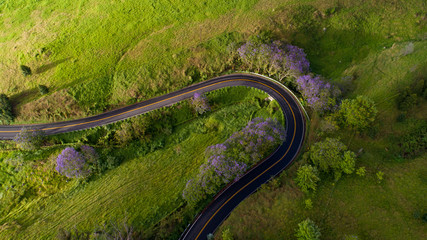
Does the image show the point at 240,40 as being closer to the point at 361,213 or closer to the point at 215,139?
the point at 215,139

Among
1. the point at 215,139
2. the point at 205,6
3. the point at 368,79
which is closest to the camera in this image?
the point at 215,139

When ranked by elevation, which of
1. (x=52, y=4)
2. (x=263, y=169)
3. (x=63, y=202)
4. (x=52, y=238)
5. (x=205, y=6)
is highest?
(x=52, y=4)

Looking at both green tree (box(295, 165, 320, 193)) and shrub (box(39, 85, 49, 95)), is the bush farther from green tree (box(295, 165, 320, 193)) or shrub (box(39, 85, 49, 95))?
green tree (box(295, 165, 320, 193))

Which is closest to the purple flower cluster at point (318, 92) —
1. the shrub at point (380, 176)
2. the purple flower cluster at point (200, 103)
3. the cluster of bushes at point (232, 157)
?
the cluster of bushes at point (232, 157)

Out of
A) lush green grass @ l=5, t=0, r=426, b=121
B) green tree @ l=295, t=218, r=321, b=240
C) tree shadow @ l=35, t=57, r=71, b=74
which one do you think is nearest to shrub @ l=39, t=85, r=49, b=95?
lush green grass @ l=5, t=0, r=426, b=121

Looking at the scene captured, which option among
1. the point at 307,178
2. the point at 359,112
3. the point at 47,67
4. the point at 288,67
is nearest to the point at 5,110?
the point at 47,67

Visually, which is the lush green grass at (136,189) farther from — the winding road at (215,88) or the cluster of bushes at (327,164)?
the cluster of bushes at (327,164)

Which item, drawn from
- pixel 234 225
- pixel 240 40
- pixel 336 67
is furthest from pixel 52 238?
pixel 336 67
